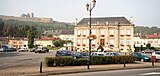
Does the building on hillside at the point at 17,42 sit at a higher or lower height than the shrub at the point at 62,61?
higher

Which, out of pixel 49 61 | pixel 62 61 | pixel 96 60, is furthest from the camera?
pixel 96 60

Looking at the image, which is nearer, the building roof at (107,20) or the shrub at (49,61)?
the shrub at (49,61)

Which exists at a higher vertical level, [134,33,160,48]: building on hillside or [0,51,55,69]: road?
[134,33,160,48]: building on hillside

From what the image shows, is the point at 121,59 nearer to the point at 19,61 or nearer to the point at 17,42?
the point at 19,61

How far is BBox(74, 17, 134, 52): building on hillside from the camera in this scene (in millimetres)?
81438

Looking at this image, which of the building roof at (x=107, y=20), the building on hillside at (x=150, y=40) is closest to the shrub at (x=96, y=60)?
the building roof at (x=107, y=20)

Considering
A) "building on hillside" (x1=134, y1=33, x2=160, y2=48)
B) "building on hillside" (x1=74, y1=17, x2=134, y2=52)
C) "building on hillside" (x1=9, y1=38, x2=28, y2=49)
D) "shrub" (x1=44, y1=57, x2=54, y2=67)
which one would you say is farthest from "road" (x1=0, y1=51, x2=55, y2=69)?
"building on hillside" (x1=9, y1=38, x2=28, y2=49)

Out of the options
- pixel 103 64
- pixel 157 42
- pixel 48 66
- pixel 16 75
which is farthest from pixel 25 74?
pixel 157 42

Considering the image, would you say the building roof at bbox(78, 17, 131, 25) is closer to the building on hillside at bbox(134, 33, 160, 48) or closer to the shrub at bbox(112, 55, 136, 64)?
the building on hillside at bbox(134, 33, 160, 48)

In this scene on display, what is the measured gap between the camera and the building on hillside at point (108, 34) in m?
81.4

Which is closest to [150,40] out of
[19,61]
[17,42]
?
[17,42]

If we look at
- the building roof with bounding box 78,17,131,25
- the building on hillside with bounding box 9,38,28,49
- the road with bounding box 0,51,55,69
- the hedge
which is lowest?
the road with bounding box 0,51,55,69

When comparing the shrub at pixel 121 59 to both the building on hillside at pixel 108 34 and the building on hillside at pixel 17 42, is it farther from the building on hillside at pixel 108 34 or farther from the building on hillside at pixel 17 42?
the building on hillside at pixel 17 42

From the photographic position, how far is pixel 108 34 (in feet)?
279
